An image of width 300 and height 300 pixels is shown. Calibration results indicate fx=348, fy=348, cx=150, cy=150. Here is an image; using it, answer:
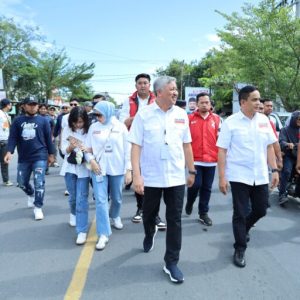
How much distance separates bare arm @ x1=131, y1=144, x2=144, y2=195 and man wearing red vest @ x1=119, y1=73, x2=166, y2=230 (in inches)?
66.3

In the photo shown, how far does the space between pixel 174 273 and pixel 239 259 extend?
32.8 inches

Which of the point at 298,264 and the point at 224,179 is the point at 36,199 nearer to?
the point at 224,179

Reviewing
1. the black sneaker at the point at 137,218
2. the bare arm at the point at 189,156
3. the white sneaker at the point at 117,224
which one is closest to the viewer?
the bare arm at the point at 189,156

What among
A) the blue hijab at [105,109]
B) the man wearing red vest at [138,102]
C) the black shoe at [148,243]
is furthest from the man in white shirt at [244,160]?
the man wearing red vest at [138,102]

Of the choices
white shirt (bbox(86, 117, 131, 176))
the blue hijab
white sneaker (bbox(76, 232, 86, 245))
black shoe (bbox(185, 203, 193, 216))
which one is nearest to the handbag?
white shirt (bbox(86, 117, 131, 176))

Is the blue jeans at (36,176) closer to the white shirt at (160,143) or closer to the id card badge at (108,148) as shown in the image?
the id card badge at (108,148)

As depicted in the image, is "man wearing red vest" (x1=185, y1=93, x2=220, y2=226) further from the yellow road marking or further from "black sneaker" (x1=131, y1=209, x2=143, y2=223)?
the yellow road marking

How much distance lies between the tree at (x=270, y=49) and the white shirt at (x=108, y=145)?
14.3 m

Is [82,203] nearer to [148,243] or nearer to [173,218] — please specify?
[148,243]

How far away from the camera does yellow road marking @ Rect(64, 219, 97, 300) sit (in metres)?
3.13

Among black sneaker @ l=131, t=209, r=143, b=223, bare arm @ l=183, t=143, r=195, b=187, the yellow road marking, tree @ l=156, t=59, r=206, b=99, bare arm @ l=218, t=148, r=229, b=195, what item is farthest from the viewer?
tree @ l=156, t=59, r=206, b=99

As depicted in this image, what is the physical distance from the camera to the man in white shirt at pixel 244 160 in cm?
374

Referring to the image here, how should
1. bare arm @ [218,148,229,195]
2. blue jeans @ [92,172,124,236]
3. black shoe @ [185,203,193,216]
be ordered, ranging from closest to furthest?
bare arm @ [218,148,229,195], blue jeans @ [92,172,124,236], black shoe @ [185,203,193,216]

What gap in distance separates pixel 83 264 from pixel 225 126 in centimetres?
216
